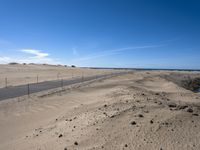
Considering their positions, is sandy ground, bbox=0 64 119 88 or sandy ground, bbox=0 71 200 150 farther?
sandy ground, bbox=0 64 119 88

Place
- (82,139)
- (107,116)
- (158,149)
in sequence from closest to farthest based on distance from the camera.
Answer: (158,149) < (82,139) < (107,116)

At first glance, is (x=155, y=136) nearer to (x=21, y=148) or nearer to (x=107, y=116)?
(x=107, y=116)

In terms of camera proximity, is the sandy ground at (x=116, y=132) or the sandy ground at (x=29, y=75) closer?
the sandy ground at (x=116, y=132)

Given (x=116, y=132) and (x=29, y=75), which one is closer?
(x=116, y=132)

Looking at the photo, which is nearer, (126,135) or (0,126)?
(126,135)

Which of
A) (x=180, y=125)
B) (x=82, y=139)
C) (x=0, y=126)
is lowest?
(x=0, y=126)

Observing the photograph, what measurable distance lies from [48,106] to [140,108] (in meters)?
7.71

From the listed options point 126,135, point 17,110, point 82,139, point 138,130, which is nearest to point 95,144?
point 82,139

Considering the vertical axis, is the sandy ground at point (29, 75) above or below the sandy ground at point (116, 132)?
below

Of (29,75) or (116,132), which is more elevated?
(116,132)

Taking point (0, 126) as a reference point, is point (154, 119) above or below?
above

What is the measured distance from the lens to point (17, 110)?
13.7 meters

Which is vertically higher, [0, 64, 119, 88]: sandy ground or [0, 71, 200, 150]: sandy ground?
[0, 71, 200, 150]: sandy ground

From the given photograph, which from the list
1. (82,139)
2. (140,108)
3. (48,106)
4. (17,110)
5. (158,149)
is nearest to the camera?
(158,149)
